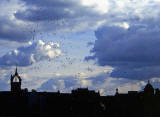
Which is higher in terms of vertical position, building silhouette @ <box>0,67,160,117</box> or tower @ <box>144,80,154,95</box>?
tower @ <box>144,80,154,95</box>

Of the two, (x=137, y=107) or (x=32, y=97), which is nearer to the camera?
(x=32, y=97)

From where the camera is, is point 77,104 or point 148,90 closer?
point 77,104

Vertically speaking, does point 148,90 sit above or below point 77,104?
above

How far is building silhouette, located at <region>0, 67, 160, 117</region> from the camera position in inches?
3728

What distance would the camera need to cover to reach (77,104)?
309 ft

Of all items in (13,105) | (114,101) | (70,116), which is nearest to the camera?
(70,116)

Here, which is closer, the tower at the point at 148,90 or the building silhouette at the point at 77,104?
the building silhouette at the point at 77,104

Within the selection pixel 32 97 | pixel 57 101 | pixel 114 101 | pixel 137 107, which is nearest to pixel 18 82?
pixel 32 97

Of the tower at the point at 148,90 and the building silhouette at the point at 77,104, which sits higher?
the tower at the point at 148,90

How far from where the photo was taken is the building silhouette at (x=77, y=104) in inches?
3728

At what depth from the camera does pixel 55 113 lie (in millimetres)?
95188

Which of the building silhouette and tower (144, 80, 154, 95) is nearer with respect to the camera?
the building silhouette

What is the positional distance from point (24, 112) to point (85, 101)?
16.4 metres

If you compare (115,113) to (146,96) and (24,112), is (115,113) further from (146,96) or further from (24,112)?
(24,112)
